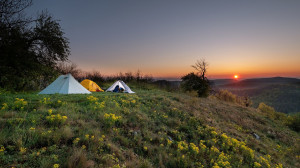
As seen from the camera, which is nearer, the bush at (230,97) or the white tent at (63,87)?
the white tent at (63,87)

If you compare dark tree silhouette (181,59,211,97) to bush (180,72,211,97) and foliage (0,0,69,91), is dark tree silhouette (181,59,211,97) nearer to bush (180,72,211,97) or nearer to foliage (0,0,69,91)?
bush (180,72,211,97)

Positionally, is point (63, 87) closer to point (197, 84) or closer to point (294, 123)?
point (197, 84)

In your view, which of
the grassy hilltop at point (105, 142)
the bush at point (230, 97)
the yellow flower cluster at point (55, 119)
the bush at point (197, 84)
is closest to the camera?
the grassy hilltop at point (105, 142)

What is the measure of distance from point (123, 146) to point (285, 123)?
704 inches

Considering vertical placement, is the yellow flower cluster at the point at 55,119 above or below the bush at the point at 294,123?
above

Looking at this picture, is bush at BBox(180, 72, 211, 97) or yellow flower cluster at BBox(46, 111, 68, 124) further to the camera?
bush at BBox(180, 72, 211, 97)

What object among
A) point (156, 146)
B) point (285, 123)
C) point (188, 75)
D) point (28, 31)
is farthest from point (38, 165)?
point (188, 75)

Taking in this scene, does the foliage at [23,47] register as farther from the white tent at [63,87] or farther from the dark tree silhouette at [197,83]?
the dark tree silhouette at [197,83]

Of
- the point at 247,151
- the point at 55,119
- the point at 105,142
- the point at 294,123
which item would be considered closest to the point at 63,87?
the point at 55,119

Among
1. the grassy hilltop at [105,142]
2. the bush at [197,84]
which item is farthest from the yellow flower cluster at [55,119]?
the bush at [197,84]

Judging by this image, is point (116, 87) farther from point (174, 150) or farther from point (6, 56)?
point (174, 150)

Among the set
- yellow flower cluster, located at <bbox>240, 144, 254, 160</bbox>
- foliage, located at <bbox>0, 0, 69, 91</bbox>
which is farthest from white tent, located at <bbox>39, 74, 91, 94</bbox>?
yellow flower cluster, located at <bbox>240, 144, 254, 160</bbox>

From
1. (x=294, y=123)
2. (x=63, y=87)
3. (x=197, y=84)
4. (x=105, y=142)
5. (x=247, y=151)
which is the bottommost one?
(x=294, y=123)

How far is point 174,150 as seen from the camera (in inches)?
167
